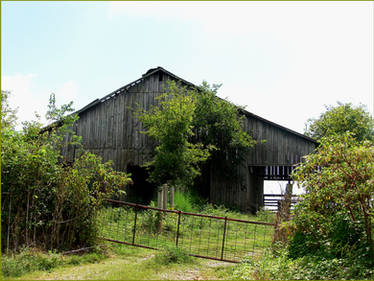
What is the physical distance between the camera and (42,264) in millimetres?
7285

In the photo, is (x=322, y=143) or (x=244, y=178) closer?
(x=322, y=143)

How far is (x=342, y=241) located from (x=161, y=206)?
6.55 meters

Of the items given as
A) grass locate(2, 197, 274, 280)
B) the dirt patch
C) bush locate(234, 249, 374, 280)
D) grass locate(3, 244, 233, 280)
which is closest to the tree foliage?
grass locate(2, 197, 274, 280)

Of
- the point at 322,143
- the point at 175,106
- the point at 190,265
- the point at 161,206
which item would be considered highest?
the point at 175,106

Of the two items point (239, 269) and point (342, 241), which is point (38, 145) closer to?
point (239, 269)

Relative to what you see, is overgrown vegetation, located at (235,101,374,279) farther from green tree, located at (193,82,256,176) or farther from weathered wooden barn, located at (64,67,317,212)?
weathered wooden barn, located at (64,67,317,212)

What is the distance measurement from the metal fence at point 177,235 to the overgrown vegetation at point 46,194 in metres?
0.63

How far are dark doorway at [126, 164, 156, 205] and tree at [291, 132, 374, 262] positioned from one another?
43.5ft

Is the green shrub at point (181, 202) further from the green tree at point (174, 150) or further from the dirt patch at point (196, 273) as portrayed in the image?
the dirt patch at point (196, 273)

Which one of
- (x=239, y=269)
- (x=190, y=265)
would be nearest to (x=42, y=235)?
(x=190, y=265)

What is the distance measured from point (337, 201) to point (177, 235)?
406 cm

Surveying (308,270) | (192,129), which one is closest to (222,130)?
(192,129)

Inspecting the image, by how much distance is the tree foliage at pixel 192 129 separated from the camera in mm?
14375

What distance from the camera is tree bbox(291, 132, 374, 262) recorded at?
7.12 meters
